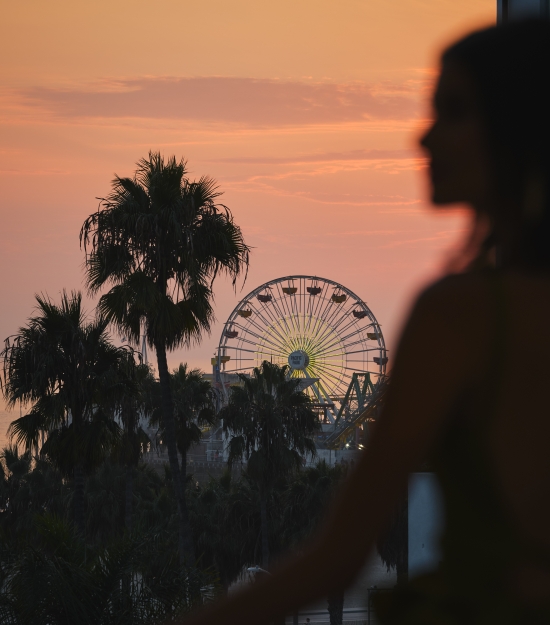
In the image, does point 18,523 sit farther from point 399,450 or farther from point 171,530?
point 399,450

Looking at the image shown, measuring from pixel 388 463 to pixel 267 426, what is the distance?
33.1m

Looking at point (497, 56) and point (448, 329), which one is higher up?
point (497, 56)

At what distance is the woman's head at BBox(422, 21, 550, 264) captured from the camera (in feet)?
2.69

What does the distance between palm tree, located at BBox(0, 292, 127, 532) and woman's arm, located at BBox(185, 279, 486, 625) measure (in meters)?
19.8

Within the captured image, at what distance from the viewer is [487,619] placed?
730mm

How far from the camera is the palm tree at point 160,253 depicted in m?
21.2

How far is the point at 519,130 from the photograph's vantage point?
2.71ft

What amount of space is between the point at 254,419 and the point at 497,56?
3331cm

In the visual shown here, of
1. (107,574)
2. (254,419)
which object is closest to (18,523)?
(254,419)

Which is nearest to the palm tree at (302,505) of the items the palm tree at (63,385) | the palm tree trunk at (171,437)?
the palm tree trunk at (171,437)

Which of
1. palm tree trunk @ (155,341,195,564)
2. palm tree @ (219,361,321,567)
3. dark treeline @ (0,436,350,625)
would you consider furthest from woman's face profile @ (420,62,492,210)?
palm tree @ (219,361,321,567)

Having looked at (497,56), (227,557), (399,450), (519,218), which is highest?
(497,56)

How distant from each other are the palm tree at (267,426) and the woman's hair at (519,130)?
32.2m

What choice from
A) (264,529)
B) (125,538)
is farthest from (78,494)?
(264,529)
